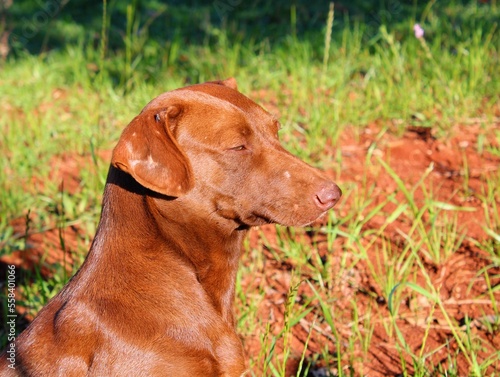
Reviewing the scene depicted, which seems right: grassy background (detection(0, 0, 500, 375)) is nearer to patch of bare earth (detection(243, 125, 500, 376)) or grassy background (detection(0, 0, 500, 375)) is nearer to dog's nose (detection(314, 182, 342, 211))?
patch of bare earth (detection(243, 125, 500, 376))

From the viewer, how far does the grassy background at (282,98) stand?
411 cm

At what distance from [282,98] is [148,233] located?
309 cm

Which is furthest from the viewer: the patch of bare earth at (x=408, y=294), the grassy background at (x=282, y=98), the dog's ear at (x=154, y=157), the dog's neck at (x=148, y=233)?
the grassy background at (x=282, y=98)

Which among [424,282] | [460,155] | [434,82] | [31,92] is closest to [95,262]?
[424,282]

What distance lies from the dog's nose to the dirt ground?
652mm

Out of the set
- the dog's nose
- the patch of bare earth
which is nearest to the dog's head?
the dog's nose

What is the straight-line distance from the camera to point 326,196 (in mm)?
2768

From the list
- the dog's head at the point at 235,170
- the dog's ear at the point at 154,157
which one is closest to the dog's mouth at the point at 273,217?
the dog's head at the point at 235,170

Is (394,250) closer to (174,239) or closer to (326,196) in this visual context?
(326,196)

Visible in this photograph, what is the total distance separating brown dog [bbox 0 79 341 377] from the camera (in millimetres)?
A: 2551

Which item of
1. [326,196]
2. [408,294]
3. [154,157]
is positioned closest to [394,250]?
[408,294]

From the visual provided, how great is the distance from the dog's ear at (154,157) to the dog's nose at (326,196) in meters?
0.48

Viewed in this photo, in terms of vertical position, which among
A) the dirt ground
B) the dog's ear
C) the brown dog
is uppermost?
the dog's ear

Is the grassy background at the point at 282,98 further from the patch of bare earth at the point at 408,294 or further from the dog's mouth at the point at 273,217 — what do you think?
the dog's mouth at the point at 273,217
